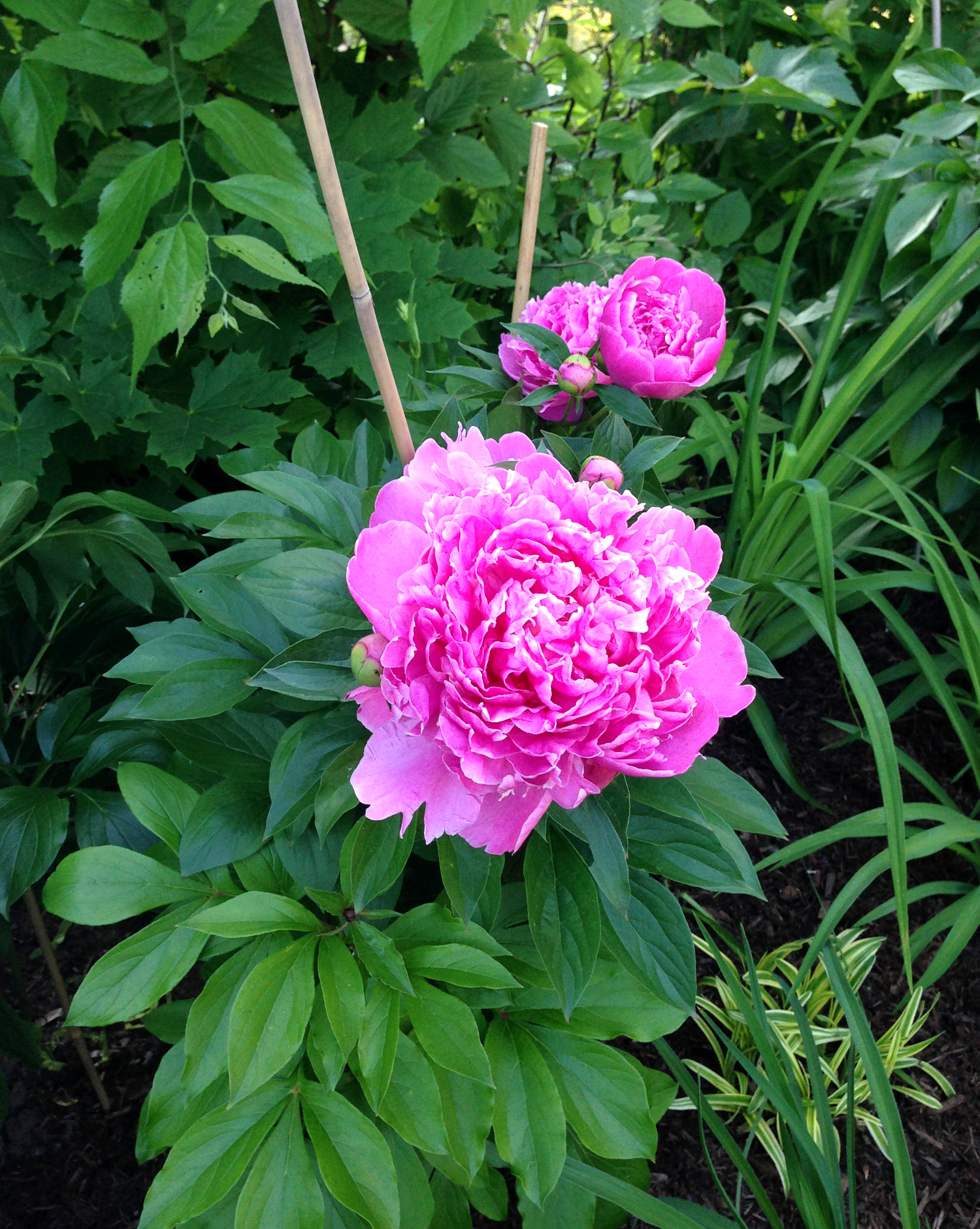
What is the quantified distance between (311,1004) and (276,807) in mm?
160

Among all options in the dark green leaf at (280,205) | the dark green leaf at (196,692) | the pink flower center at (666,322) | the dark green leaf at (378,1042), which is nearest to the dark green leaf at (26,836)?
the dark green leaf at (196,692)

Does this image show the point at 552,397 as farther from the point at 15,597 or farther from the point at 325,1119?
the point at 15,597

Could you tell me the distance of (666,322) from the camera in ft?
2.21

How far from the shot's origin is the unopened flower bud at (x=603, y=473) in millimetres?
541

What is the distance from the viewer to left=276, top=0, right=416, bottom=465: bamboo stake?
0.41 m

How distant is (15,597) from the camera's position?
43.4 inches

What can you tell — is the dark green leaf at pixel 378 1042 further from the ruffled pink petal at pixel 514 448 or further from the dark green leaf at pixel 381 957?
the ruffled pink petal at pixel 514 448

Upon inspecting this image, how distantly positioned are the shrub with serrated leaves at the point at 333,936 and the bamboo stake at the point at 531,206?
19 centimetres

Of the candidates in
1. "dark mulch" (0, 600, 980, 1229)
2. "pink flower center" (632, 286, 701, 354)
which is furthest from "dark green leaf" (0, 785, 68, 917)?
"pink flower center" (632, 286, 701, 354)

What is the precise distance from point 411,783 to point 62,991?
2.48ft

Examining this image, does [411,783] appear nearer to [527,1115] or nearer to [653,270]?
[527,1115]

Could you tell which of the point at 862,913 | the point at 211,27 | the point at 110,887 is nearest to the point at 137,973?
the point at 110,887

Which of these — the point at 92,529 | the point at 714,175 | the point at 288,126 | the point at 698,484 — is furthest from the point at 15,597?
the point at 714,175

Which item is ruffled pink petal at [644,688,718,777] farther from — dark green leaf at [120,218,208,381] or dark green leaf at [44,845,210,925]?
dark green leaf at [120,218,208,381]
